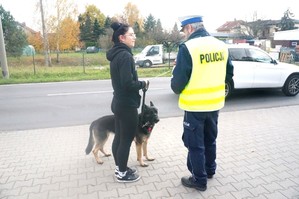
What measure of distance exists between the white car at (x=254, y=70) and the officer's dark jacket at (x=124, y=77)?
6.12m

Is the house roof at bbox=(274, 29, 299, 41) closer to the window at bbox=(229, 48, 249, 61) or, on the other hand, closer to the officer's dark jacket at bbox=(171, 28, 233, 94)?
the window at bbox=(229, 48, 249, 61)

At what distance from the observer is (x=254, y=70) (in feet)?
28.6

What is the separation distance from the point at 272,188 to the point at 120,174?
75.7 inches

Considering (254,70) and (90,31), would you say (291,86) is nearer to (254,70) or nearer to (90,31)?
(254,70)

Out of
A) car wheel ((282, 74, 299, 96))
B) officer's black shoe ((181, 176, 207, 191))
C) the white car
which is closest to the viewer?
officer's black shoe ((181, 176, 207, 191))

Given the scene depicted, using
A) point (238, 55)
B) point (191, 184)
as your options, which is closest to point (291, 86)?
point (238, 55)

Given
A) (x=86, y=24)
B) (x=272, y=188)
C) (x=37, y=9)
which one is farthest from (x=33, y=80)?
(x=86, y=24)

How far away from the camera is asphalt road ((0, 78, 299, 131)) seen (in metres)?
6.95

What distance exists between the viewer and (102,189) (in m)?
3.44

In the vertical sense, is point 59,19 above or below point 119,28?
above

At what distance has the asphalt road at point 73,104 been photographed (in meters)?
6.95

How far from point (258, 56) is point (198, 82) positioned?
669cm

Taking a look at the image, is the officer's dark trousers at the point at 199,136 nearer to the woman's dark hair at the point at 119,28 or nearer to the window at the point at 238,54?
the woman's dark hair at the point at 119,28

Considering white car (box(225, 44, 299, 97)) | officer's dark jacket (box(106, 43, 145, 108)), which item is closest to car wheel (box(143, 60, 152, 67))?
white car (box(225, 44, 299, 97))
